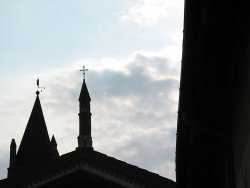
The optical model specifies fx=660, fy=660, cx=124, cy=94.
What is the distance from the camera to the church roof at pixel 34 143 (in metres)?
42.0

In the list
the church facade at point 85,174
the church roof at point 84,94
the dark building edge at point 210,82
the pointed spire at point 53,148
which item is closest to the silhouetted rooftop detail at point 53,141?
the pointed spire at point 53,148

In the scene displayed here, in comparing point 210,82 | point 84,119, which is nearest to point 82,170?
point 84,119

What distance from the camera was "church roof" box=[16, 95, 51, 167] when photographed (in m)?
42.0

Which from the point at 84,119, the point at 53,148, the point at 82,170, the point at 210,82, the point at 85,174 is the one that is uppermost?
the point at 53,148

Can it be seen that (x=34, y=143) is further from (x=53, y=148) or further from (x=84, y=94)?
(x=84, y=94)

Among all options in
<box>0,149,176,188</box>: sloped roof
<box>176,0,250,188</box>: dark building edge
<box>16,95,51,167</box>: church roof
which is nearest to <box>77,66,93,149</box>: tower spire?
<box>0,149,176,188</box>: sloped roof

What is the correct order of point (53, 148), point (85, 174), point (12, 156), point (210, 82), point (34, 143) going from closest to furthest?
point (210, 82) < point (85, 174) < point (12, 156) < point (34, 143) < point (53, 148)

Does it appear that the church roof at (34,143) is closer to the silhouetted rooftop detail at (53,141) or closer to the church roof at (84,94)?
the silhouetted rooftop detail at (53,141)

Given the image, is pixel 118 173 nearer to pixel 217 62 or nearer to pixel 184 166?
pixel 184 166

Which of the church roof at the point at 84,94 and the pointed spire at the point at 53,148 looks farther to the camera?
the pointed spire at the point at 53,148

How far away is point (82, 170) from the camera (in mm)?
28656

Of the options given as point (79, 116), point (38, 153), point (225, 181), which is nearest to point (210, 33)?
point (225, 181)

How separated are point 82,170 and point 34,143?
14.4 metres

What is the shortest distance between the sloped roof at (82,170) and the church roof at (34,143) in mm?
13094
